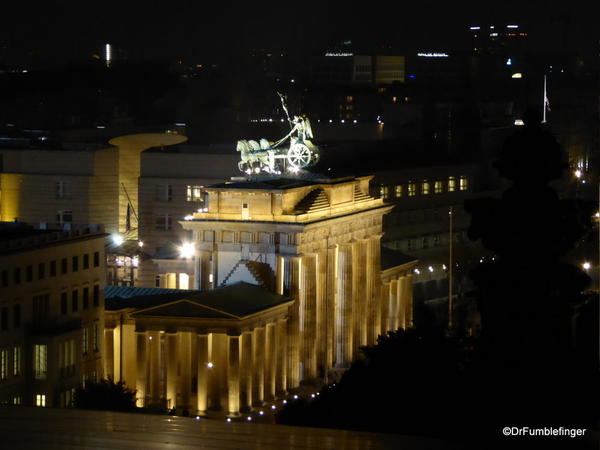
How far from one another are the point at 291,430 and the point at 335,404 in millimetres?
35411

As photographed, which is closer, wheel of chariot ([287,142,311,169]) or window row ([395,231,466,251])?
wheel of chariot ([287,142,311,169])

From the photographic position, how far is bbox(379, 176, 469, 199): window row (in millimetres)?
148863

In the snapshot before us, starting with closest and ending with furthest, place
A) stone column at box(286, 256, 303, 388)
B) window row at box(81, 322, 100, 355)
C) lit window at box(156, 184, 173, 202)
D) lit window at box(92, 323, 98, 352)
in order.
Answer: window row at box(81, 322, 100, 355) < lit window at box(92, 323, 98, 352) < stone column at box(286, 256, 303, 388) < lit window at box(156, 184, 173, 202)

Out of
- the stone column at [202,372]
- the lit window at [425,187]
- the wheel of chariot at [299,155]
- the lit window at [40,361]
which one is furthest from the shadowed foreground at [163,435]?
the lit window at [425,187]

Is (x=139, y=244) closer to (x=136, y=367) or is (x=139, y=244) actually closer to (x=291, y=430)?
(x=136, y=367)

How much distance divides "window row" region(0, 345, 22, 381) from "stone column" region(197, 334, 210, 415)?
11.9m

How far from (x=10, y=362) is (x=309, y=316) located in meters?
25.4

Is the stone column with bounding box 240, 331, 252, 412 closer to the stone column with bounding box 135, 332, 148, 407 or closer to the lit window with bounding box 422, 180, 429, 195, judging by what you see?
the stone column with bounding box 135, 332, 148, 407

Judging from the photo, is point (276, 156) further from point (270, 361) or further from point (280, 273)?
point (270, 361)

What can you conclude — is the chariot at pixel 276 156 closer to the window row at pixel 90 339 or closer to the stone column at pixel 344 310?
the stone column at pixel 344 310

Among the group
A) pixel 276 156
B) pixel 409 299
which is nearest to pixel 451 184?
pixel 409 299

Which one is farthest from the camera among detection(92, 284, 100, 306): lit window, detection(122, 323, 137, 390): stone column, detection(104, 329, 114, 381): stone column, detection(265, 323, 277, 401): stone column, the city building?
detection(265, 323, 277, 401): stone column

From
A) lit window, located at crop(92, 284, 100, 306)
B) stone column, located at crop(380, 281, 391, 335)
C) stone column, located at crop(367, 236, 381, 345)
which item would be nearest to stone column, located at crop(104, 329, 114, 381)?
lit window, located at crop(92, 284, 100, 306)

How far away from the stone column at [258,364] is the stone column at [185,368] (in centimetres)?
369
